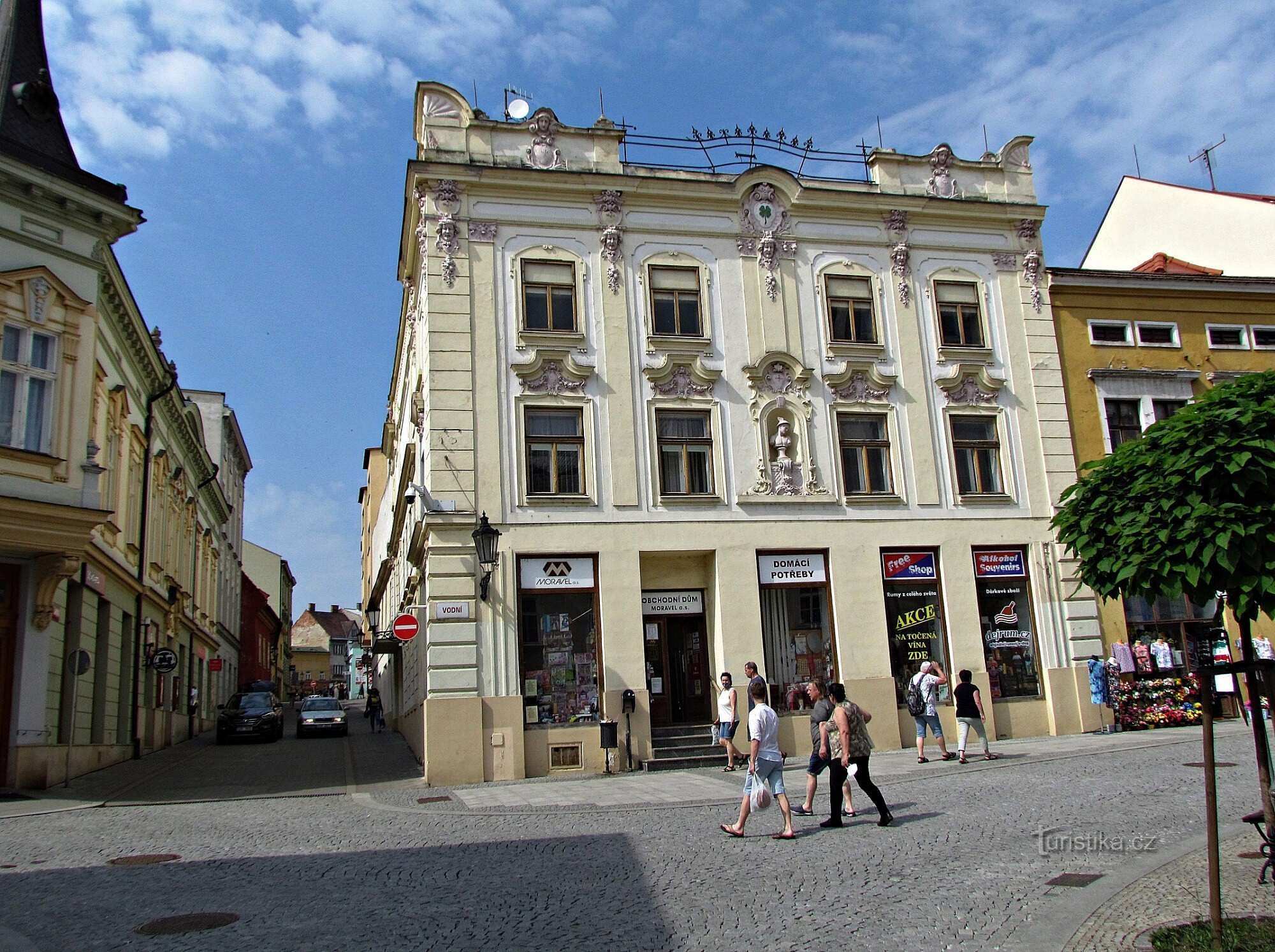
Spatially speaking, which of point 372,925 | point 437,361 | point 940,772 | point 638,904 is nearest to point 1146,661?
point 940,772

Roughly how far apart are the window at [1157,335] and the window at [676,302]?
11.0m

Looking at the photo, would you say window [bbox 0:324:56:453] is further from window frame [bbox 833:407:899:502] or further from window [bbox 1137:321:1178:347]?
window [bbox 1137:321:1178:347]

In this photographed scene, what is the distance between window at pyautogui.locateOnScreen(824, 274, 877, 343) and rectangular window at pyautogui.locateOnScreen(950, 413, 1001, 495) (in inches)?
108

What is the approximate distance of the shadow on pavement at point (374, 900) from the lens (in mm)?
7621

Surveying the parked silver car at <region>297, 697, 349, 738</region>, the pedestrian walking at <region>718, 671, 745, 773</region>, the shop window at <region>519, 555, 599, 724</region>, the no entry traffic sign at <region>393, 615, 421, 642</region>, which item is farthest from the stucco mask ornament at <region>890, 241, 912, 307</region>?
the parked silver car at <region>297, 697, 349, 738</region>

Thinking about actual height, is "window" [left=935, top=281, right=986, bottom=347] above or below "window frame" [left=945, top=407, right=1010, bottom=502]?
above

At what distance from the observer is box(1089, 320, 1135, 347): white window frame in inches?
970

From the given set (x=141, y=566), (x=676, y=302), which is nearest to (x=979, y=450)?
(x=676, y=302)

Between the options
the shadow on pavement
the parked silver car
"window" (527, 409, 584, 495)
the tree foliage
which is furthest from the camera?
the parked silver car

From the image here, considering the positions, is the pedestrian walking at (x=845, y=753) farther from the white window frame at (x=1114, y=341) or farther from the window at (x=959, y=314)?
the white window frame at (x=1114, y=341)

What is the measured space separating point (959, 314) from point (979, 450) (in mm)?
3153

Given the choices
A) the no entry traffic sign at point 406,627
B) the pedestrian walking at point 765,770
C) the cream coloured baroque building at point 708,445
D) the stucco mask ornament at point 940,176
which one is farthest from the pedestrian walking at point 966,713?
the stucco mask ornament at point 940,176

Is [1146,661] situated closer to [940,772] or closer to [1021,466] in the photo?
[1021,466]

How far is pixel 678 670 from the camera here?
68.8ft
